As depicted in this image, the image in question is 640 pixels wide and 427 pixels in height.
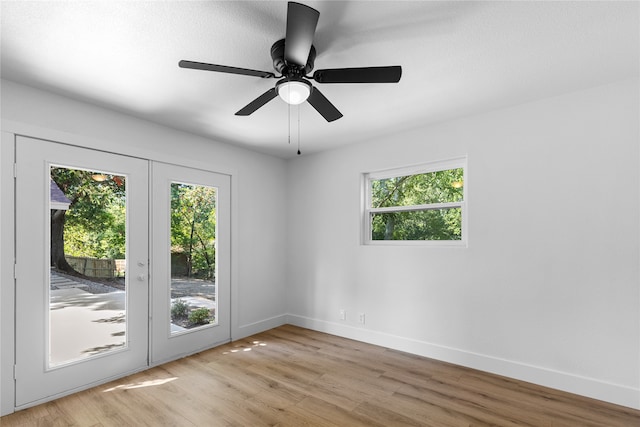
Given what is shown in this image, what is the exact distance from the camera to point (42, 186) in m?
2.47

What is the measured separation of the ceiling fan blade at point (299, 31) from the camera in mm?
1366

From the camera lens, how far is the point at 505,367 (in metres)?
2.82

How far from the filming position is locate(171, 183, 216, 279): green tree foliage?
337 cm

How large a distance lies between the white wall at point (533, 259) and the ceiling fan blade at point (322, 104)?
5.08ft

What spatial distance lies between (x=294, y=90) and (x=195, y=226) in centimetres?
229

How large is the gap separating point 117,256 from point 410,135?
10.4ft

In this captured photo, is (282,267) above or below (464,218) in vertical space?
below

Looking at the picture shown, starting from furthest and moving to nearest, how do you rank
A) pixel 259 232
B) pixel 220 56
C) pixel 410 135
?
pixel 259 232 → pixel 410 135 → pixel 220 56

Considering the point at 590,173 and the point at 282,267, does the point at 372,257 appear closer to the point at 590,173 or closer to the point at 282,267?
the point at 282,267

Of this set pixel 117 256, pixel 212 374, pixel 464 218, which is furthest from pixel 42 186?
pixel 464 218

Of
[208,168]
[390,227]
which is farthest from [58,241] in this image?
[390,227]

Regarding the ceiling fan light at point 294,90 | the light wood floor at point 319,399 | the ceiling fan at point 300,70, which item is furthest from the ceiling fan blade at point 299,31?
the light wood floor at point 319,399

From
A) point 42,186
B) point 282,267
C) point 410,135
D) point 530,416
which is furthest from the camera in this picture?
point 282,267

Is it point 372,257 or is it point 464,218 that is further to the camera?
point 372,257
